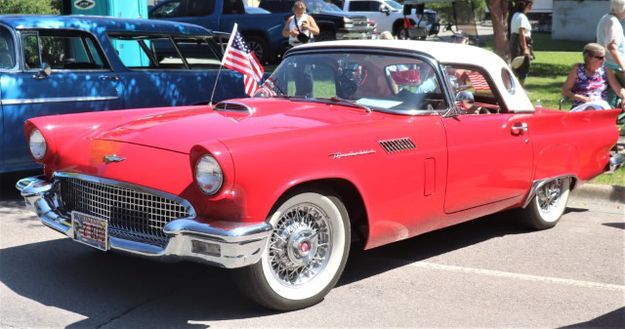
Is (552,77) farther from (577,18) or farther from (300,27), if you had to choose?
(577,18)

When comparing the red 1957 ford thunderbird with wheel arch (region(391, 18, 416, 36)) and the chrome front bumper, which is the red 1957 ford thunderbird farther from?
wheel arch (region(391, 18, 416, 36))

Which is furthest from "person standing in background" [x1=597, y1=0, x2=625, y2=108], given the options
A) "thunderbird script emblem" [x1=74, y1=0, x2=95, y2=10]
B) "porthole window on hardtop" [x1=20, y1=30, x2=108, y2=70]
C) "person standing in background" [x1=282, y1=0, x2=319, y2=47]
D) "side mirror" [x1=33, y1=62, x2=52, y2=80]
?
"thunderbird script emblem" [x1=74, y1=0, x2=95, y2=10]

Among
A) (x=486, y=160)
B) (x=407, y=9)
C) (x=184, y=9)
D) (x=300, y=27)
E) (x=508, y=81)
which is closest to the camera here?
(x=486, y=160)

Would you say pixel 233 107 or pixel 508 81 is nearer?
pixel 233 107

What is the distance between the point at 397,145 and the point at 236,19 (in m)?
12.9

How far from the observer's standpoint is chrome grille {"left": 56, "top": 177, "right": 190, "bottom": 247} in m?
4.17

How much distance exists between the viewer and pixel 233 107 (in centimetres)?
521

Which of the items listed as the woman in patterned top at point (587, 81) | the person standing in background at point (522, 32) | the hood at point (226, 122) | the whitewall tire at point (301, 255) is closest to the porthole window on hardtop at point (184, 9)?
the person standing in background at point (522, 32)

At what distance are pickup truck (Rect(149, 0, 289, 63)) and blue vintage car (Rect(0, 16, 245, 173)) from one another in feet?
26.0

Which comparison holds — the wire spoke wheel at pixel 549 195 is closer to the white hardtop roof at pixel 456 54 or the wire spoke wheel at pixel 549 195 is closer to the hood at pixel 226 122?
the white hardtop roof at pixel 456 54

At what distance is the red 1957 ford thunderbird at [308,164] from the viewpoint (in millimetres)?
4012

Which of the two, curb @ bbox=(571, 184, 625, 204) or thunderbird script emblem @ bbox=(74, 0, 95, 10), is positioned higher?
thunderbird script emblem @ bbox=(74, 0, 95, 10)

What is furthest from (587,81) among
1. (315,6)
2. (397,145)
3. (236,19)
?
(315,6)

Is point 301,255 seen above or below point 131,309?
above
